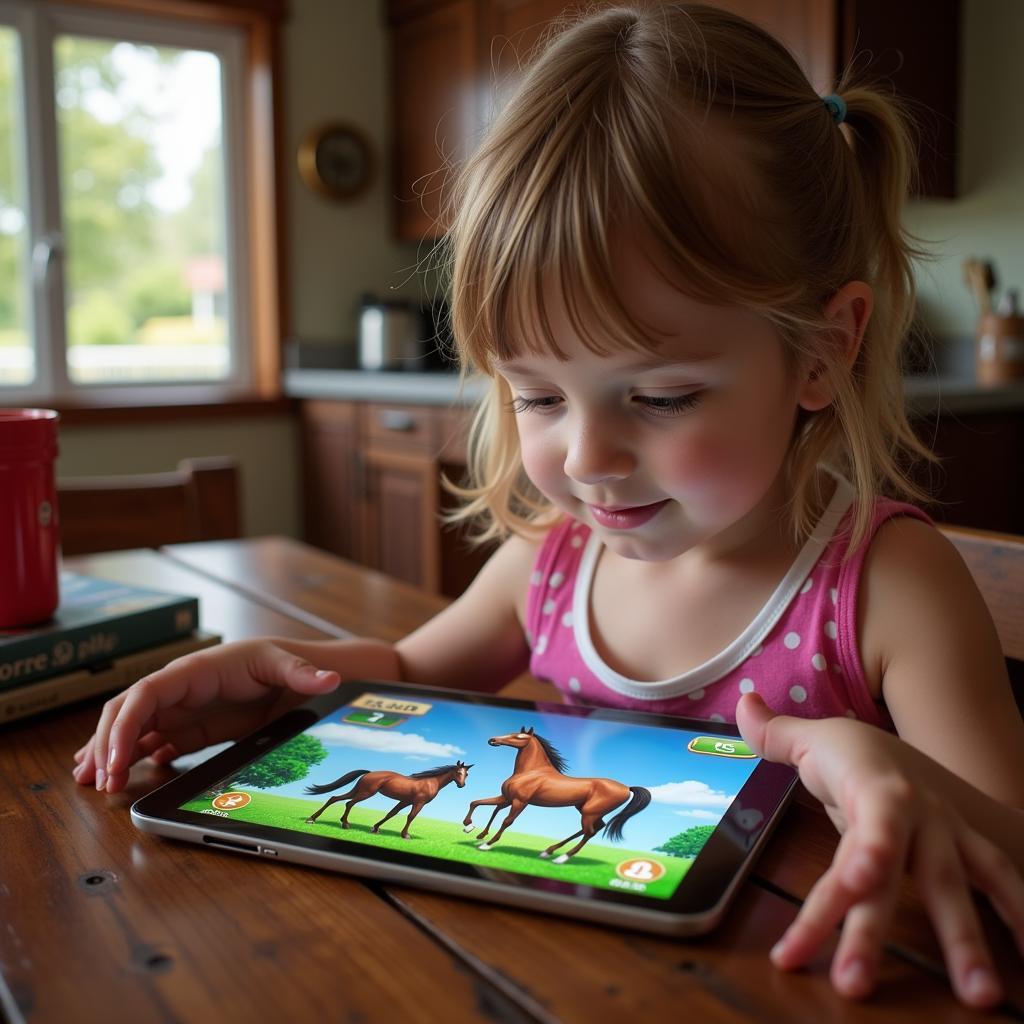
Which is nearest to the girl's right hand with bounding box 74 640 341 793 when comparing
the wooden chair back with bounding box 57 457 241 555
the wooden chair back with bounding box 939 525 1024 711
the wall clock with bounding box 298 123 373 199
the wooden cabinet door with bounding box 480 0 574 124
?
the wooden chair back with bounding box 939 525 1024 711

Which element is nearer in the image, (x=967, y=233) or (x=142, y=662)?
(x=142, y=662)

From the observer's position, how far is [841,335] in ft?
2.62

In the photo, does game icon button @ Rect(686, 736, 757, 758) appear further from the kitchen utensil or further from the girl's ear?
the kitchen utensil

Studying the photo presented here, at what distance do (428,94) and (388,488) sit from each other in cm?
133

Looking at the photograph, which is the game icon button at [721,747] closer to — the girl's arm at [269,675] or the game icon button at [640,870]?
the game icon button at [640,870]

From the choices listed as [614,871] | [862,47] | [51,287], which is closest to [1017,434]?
[862,47]


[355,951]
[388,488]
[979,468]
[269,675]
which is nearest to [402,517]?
[388,488]

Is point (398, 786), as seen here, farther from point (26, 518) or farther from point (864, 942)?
point (26, 518)

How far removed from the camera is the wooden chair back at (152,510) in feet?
5.22

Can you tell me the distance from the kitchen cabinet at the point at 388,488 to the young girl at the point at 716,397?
1698 millimetres

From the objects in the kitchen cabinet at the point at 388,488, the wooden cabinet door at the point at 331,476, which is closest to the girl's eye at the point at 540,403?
the kitchen cabinet at the point at 388,488

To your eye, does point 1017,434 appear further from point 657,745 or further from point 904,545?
point 657,745

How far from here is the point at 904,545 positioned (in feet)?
2.56

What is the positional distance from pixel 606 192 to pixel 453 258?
165 millimetres
